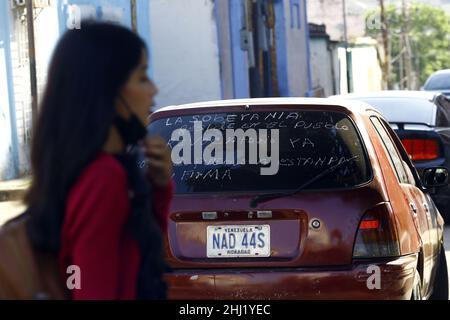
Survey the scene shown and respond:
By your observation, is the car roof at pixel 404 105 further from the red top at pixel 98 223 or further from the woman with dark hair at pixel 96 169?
the red top at pixel 98 223

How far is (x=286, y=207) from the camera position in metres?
6.23

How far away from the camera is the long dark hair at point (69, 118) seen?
10.3ft

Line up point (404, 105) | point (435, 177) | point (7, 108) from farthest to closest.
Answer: point (7, 108)
point (404, 105)
point (435, 177)

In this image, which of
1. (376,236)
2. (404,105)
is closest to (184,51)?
(404,105)

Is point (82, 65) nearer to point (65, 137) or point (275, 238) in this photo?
point (65, 137)

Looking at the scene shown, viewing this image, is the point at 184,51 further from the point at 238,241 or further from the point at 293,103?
the point at 238,241

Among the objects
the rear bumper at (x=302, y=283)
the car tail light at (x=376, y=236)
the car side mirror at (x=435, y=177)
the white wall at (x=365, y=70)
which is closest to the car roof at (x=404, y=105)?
the car side mirror at (x=435, y=177)

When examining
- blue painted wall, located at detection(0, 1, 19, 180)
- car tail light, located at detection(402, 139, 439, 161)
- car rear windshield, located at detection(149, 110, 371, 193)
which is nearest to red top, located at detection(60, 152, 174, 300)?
car rear windshield, located at detection(149, 110, 371, 193)

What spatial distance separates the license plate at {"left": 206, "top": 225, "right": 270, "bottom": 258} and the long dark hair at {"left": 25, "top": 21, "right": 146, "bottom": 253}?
121 inches

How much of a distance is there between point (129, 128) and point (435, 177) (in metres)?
4.65
